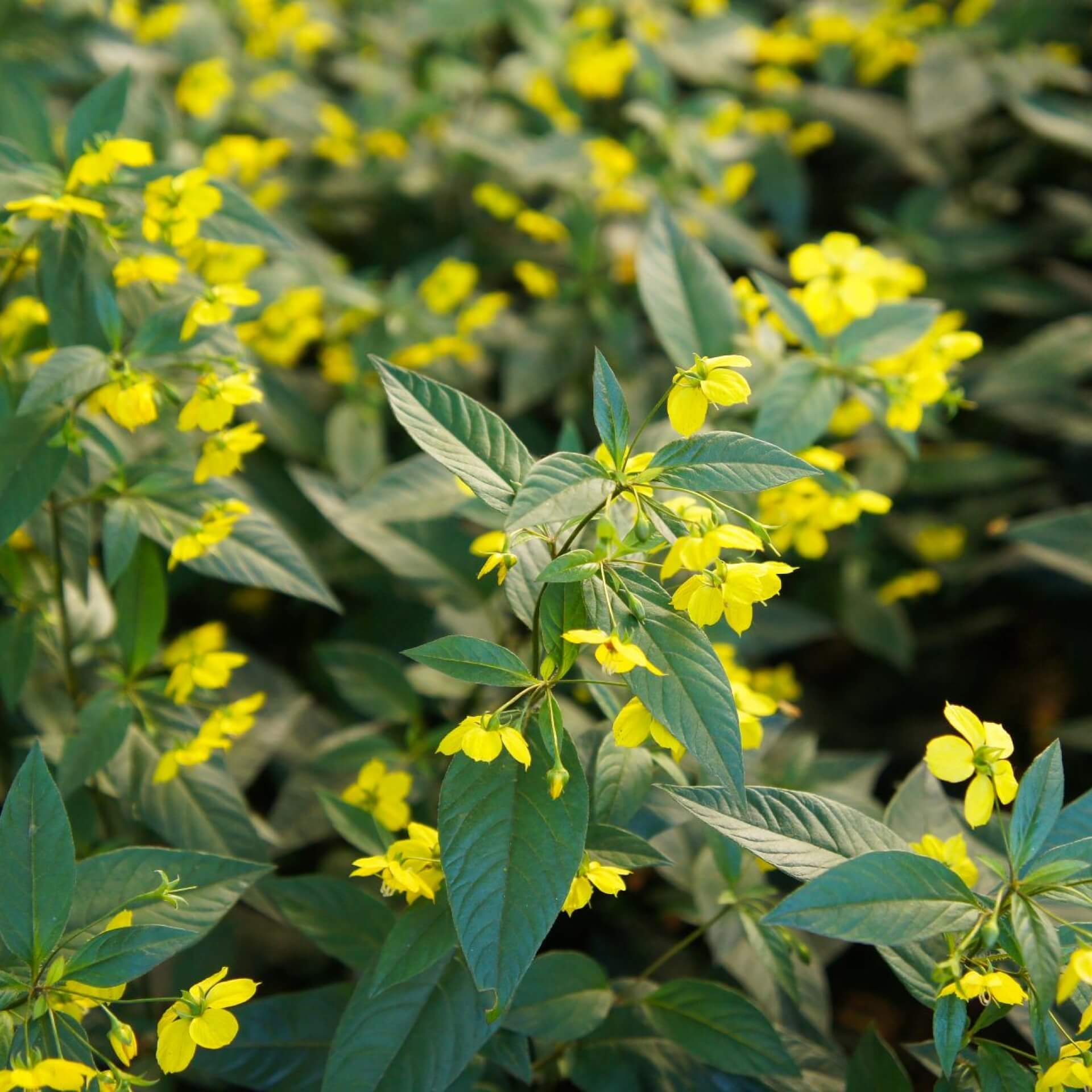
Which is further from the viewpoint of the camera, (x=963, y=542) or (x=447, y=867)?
(x=963, y=542)

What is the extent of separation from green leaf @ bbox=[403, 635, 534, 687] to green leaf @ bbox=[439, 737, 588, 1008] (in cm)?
7

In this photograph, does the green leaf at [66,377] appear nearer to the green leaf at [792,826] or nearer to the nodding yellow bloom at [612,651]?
the nodding yellow bloom at [612,651]

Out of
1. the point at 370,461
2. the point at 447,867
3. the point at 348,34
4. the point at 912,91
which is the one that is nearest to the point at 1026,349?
the point at 912,91

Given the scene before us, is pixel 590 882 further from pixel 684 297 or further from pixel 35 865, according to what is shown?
pixel 684 297

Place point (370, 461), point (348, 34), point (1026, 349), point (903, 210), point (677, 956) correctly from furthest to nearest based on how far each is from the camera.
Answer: point (348, 34) < point (903, 210) < point (1026, 349) < point (370, 461) < point (677, 956)

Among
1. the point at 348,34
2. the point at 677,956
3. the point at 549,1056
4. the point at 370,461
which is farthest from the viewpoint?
the point at 348,34

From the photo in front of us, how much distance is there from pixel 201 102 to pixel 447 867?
66.3 inches

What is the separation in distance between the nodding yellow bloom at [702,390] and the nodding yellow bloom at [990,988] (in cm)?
51

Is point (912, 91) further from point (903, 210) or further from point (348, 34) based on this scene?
point (348, 34)

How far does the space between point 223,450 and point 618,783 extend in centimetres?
55

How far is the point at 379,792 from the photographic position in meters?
Result: 1.19

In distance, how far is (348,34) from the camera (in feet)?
Result: 8.43

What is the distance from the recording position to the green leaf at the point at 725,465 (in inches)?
34.0

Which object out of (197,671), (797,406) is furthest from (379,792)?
(797,406)
